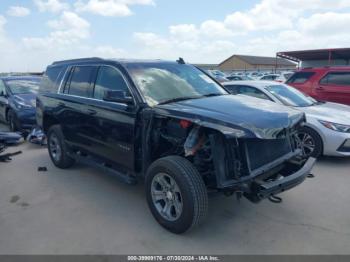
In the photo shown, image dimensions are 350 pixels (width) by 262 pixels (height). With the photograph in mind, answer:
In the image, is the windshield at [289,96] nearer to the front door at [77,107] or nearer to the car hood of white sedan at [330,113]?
the car hood of white sedan at [330,113]

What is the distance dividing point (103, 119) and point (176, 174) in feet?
5.33

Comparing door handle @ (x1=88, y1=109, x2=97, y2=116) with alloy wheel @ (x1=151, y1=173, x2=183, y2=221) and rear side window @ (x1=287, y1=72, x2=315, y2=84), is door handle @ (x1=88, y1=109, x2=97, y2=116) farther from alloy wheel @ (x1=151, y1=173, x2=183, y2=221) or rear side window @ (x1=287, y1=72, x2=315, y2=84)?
rear side window @ (x1=287, y1=72, x2=315, y2=84)

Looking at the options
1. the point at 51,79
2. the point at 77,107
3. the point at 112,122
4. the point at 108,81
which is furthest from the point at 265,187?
the point at 51,79

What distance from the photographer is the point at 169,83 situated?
4273 mm

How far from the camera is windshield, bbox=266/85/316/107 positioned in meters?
6.44

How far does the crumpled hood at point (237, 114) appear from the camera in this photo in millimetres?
3107

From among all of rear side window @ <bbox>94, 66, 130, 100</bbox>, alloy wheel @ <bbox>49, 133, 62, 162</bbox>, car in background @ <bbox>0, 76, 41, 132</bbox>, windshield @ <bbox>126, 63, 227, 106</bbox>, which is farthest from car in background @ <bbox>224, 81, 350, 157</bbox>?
car in background @ <bbox>0, 76, 41, 132</bbox>

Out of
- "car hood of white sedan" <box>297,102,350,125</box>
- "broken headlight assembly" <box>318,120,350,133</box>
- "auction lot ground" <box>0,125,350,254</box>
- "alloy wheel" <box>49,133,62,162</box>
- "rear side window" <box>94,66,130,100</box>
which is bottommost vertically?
"auction lot ground" <box>0,125,350,254</box>

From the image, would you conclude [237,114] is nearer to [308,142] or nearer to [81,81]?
[81,81]

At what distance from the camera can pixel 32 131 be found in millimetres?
8148

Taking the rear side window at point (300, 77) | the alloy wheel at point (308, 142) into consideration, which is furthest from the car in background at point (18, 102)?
the rear side window at point (300, 77)

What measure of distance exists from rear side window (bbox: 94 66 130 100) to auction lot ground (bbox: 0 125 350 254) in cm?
153

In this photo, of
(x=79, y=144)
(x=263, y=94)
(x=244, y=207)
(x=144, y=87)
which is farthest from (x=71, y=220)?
(x=263, y=94)

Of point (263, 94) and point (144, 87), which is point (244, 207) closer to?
point (144, 87)
